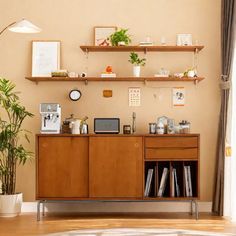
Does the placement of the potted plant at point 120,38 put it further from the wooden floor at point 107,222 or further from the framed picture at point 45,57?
the wooden floor at point 107,222

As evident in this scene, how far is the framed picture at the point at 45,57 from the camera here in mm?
5164

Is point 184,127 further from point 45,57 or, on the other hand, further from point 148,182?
Answer: point 45,57

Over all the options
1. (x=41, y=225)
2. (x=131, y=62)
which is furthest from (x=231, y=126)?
(x=41, y=225)

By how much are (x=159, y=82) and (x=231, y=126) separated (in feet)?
3.35

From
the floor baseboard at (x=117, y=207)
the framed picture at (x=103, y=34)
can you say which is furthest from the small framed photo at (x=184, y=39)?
the floor baseboard at (x=117, y=207)

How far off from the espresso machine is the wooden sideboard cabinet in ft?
0.44

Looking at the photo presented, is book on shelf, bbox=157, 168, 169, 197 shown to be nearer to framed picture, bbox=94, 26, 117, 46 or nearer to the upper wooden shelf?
the upper wooden shelf

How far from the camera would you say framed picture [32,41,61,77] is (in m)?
5.16

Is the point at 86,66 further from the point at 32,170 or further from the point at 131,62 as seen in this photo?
the point at 32,170

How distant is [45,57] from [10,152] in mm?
1194

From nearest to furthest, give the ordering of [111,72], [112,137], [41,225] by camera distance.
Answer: [41,225] < [112,137] < [111,72]

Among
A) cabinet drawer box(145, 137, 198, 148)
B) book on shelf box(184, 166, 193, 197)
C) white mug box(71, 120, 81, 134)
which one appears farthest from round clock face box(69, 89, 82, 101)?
book on shelf box(184, 166, 193, 197)

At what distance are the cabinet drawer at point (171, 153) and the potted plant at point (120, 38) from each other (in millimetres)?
1253

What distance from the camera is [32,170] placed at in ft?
17.1
